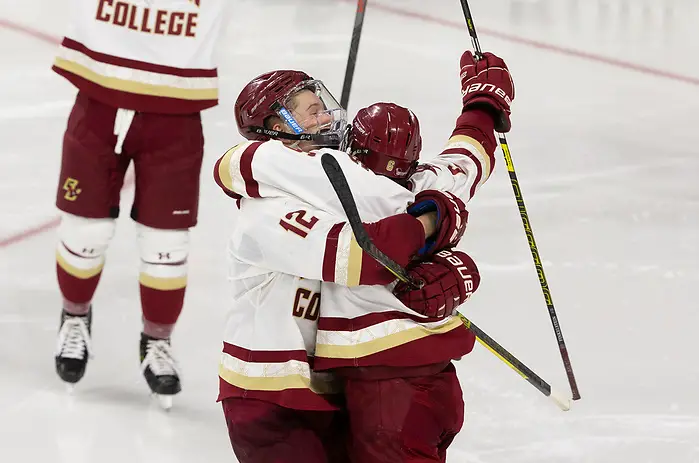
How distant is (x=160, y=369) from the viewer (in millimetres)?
2688

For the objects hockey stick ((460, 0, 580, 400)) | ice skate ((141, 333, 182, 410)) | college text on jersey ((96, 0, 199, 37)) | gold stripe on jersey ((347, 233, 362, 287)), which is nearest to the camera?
gold stripe on jersey ((347, 233, 362, 287))

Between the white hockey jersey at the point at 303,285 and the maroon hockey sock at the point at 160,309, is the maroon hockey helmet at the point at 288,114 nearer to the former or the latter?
the white hockey jersey at the point at 303,285

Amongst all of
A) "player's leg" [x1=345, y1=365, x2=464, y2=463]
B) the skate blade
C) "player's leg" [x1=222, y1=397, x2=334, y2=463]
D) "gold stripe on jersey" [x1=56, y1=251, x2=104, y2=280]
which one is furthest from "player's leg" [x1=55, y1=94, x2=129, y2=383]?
"player's leg" [x1=345, y1=365, x2=464, y2=463]

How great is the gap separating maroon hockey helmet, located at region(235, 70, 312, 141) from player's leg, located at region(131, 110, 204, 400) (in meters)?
0.86

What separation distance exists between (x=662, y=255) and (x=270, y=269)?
207 centimetres

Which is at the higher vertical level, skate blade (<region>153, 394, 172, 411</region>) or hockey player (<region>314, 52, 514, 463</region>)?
hockey player (<region>314, 52, 514, 463</region>)

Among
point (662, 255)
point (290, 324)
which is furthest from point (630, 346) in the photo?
point (290, 324)

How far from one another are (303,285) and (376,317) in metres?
0.12

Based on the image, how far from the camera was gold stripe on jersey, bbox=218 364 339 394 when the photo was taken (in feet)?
5.65

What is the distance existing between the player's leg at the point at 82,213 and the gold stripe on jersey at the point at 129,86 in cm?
5

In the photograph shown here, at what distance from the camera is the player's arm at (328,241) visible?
62.7 inches

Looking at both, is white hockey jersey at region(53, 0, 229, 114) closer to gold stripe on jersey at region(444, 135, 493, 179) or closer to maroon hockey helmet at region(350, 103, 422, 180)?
gold stripe on jersey at region(444, 135, 493, 179)

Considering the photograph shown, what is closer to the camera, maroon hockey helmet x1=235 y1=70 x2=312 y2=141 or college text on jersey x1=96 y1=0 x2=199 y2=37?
maroon hockey helmet x1=235 y1=70 x2=312 y2=141

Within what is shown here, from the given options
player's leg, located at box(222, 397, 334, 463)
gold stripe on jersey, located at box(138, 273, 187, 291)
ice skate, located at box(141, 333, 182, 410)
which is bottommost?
ice skate, located at box(141, 333, 182, 410)
